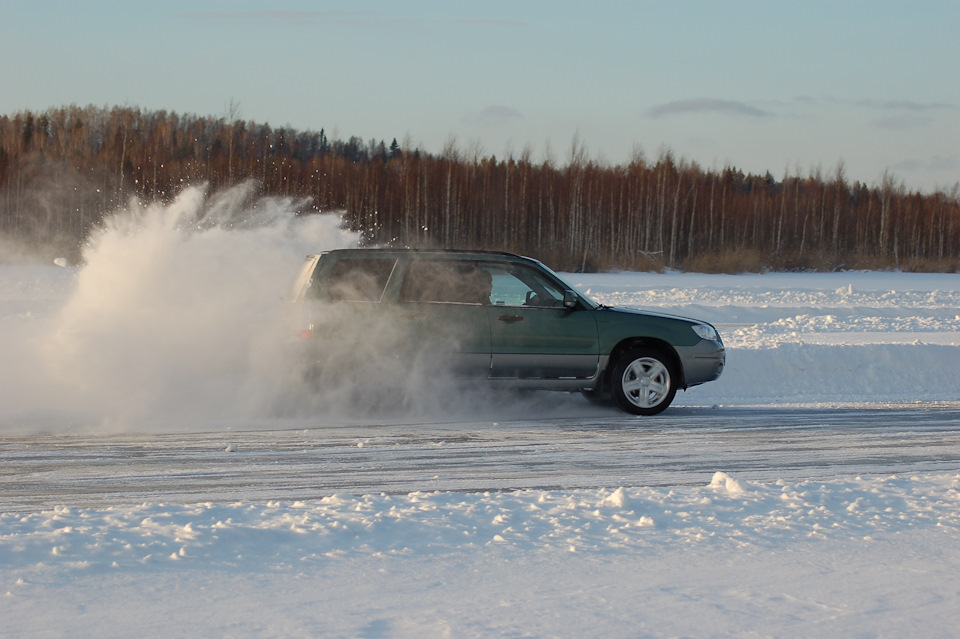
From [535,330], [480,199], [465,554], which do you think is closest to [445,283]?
[535,330]

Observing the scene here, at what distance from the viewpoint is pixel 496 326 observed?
921cm

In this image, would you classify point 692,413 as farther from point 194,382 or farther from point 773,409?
point 194,382

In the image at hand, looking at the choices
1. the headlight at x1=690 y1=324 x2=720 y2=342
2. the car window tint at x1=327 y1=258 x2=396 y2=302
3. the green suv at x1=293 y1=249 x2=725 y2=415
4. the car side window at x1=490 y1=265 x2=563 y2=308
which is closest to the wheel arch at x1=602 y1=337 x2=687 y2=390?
the green suv at x1=293 y1=249 x2=725 y2=415

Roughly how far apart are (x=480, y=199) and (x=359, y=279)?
54.9 metres

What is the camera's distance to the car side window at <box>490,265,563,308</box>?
9.41 metres

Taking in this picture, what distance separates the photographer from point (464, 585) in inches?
162

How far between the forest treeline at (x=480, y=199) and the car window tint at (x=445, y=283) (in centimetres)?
3643

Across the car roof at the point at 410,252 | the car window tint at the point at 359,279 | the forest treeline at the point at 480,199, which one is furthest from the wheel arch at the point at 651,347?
the forest treeline at the point at 480,199

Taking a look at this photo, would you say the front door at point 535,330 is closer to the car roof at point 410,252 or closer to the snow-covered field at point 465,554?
the car roof at point 410,252

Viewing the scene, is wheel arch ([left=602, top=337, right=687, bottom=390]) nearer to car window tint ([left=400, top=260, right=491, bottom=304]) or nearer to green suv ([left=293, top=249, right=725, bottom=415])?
green suv ([left=293, top=249, right=725, bottom=415])

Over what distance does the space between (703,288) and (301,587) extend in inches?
1134

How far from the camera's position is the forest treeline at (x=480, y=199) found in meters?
54.8

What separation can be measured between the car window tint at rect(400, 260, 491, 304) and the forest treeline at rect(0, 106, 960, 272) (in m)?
36.4

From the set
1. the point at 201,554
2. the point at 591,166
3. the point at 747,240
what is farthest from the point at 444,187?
the point at 201,554
